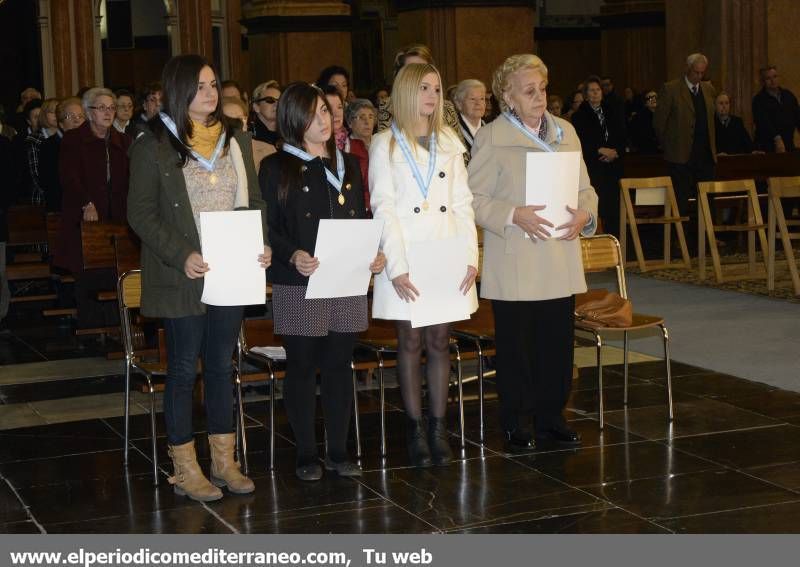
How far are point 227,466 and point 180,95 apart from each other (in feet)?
5.30

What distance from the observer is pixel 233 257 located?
5.82m

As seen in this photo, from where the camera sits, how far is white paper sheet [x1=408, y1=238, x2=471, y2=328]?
6.29 meters

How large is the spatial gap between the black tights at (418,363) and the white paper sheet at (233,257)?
33.9 inches

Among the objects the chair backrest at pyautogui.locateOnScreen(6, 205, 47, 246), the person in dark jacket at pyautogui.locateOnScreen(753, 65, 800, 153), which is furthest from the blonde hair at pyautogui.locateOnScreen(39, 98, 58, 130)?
the person in dark jacket at pyautogui.locateOnScreen(753, 65, 800, 153)

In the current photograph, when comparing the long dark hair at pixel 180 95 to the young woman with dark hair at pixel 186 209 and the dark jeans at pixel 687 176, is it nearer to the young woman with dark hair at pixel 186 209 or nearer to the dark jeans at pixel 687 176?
the young woman with dark hair at pixel 186 209

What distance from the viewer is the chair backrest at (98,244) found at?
384 inches

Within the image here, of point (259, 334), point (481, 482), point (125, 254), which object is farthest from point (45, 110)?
point (481, 482)

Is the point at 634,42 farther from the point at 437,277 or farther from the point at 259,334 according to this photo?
the point at 437,277

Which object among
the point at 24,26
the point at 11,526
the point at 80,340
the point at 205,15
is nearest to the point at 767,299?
the point at 80,340

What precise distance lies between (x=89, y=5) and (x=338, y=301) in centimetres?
1841

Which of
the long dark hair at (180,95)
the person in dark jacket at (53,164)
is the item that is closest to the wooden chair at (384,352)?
the long dark hair at (180,95)

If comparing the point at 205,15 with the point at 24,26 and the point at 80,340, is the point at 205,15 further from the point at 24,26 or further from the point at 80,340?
the point at 80,340

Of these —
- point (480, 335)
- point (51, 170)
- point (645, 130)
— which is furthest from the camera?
point (645, 130)

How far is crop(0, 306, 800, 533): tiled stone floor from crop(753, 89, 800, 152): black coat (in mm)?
9465
